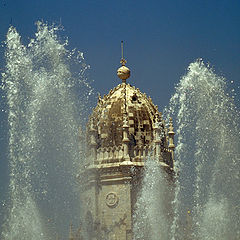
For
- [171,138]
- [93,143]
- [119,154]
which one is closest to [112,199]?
[119,154]

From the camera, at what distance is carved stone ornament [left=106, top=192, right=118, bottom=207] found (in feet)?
235

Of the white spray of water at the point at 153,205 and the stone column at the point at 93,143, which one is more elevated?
the stone column at the point at 93,143

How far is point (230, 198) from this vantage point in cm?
6456

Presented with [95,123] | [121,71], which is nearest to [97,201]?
[95,123]

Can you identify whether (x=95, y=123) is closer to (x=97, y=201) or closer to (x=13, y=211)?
(x=97, y=201)

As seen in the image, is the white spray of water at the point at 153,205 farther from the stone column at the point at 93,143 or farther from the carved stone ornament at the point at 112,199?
the stone column at the point at 93,143

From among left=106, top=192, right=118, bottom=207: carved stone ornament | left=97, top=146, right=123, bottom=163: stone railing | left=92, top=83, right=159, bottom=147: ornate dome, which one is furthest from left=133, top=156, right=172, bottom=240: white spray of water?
left=92, top=83, right=159, bottom=147: ornate dome

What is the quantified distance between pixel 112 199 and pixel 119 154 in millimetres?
3611

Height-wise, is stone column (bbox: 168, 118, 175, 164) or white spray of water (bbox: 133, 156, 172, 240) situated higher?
stone column (bbox: 168, 118, 175, 164)

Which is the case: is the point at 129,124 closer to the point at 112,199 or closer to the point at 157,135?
the point at 157,135

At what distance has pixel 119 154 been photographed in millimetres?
72812

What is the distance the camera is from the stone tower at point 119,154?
71312 mm

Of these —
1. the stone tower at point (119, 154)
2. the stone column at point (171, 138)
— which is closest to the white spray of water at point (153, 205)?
the stone tower at point (119, 154)

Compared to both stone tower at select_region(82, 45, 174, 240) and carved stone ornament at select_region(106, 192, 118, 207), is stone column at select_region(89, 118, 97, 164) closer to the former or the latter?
stone tower at select_region(82, 45, 174, 240)
